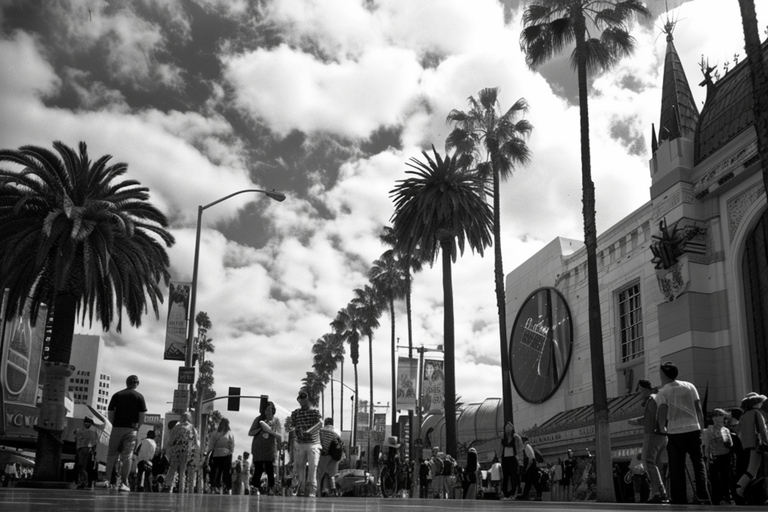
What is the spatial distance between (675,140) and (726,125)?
2235 mm

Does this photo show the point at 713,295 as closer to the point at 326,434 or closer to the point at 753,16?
the point at 753,16

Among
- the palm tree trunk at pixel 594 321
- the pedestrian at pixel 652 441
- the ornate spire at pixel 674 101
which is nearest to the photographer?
the pedestrian at pixel 652 441

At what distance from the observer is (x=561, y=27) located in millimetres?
24406

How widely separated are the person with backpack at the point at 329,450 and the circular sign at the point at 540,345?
84.0ft

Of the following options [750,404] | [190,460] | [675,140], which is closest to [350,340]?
[675,140]

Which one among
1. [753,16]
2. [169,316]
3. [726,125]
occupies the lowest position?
[169,316]

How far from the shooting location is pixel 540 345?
136ft

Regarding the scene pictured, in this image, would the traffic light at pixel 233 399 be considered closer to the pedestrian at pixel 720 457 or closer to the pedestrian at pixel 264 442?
the pedestrian at pixel 264 442

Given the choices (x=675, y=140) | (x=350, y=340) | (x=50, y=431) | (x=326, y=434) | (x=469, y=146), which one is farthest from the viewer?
(x=350, y=340)

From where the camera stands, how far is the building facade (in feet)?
85.8

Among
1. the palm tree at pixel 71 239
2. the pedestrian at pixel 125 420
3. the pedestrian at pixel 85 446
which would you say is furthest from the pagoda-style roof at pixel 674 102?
the pedestrian at pixel 125 420

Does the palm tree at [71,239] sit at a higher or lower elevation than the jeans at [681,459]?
higher

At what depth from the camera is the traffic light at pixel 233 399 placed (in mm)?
33688

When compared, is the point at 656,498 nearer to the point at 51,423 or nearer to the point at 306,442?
the point at 306,442
